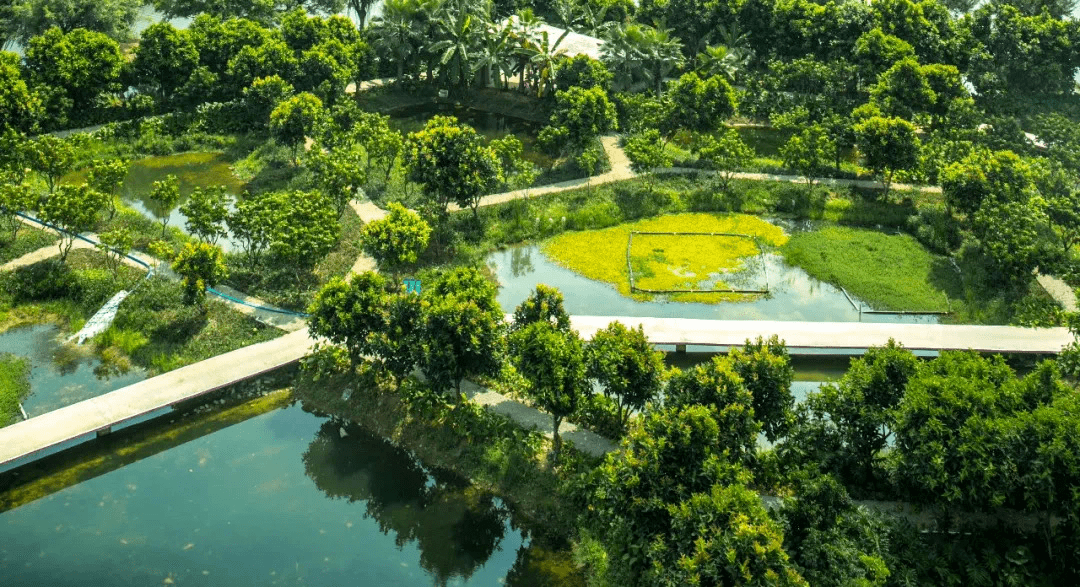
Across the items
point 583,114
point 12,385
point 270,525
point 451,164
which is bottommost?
point 270,525

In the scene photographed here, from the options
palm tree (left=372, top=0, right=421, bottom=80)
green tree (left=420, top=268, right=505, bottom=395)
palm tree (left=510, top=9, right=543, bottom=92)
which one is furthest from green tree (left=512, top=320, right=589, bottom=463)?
palm tree (left=372, top=0, right=421, bottom=80)

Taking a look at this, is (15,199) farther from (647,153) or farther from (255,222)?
(647,153)

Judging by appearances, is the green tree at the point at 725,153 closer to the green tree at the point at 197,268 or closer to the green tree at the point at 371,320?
the green tree at the point at 371,320

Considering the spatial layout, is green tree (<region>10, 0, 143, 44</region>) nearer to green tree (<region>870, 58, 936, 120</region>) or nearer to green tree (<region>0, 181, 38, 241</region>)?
green tree (<region>0, 181, 38, 241</region>)

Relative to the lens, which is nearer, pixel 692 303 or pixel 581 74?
pixel 692 303

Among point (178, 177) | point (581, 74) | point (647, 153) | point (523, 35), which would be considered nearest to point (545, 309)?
point (647, 153)

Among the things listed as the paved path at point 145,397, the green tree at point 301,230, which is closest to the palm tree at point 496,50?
the green tree at point 301,230

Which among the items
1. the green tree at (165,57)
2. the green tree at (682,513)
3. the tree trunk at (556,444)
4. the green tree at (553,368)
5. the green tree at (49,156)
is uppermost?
the green tree at (165,57)

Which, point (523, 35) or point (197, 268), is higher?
point (523, 35)
